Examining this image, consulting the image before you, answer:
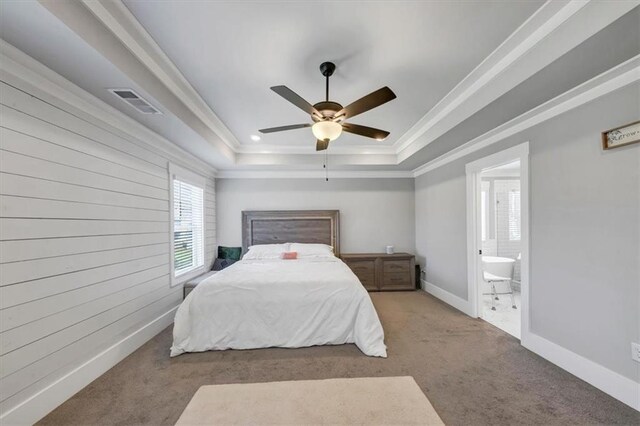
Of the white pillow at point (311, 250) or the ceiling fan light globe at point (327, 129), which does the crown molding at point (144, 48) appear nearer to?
the ceiling fan light globe at point (327, 129)

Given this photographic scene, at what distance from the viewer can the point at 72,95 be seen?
6.92ft

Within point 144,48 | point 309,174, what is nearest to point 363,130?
point 144,48

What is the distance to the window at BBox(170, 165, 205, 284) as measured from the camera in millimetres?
3771

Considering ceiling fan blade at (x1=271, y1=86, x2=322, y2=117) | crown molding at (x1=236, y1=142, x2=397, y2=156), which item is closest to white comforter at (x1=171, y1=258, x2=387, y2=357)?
ceiling fan blade at (x1=271, y1=86, x2=322, y2=117)

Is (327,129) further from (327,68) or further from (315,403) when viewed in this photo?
(315,403)

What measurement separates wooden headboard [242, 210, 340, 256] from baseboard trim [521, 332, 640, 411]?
10.7 ft

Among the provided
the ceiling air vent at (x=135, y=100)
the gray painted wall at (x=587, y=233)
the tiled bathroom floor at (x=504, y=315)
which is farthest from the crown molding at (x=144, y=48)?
the tiled bathroom floor at (x=504, y=315)

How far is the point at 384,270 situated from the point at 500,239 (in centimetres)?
252

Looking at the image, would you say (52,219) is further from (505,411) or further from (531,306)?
(531,306)

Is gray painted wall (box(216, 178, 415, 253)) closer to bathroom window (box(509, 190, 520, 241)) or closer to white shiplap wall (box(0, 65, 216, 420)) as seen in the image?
bathroom window (box(509, 190, 520, 241))

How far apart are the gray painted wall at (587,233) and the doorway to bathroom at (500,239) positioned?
126mm

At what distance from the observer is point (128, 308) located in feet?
9.08

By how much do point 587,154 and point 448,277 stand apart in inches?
103

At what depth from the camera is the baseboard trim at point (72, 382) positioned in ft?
5.69
